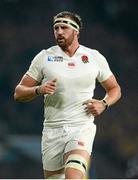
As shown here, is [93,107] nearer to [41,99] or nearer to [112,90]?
[112,90]

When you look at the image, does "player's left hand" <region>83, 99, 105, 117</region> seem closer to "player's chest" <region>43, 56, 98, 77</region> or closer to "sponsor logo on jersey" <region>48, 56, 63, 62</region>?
"player's chest" <region>43, 56, 98, 77</region>

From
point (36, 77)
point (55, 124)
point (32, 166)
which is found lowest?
point (32, 166)

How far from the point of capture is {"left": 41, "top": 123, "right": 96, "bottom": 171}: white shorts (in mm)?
4848

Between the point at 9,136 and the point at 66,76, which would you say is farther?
the point at 9,136

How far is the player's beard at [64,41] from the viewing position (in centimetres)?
503

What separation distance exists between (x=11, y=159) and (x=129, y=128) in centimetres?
162

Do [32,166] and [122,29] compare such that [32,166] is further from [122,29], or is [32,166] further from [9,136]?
[122,29]

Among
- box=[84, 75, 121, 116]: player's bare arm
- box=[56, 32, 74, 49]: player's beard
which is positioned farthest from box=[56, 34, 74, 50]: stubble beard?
box=[84, 75, 121, 116]: player's bare arm

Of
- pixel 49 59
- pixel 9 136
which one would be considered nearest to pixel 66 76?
pixel 49 59

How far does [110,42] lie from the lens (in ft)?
27.8

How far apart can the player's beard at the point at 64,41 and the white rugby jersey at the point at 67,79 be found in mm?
82

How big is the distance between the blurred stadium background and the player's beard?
10.2ft

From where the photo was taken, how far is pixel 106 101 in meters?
5.14

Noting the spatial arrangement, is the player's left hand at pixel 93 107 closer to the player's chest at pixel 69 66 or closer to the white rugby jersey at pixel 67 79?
the white rugby jersey at pixel 67 79
